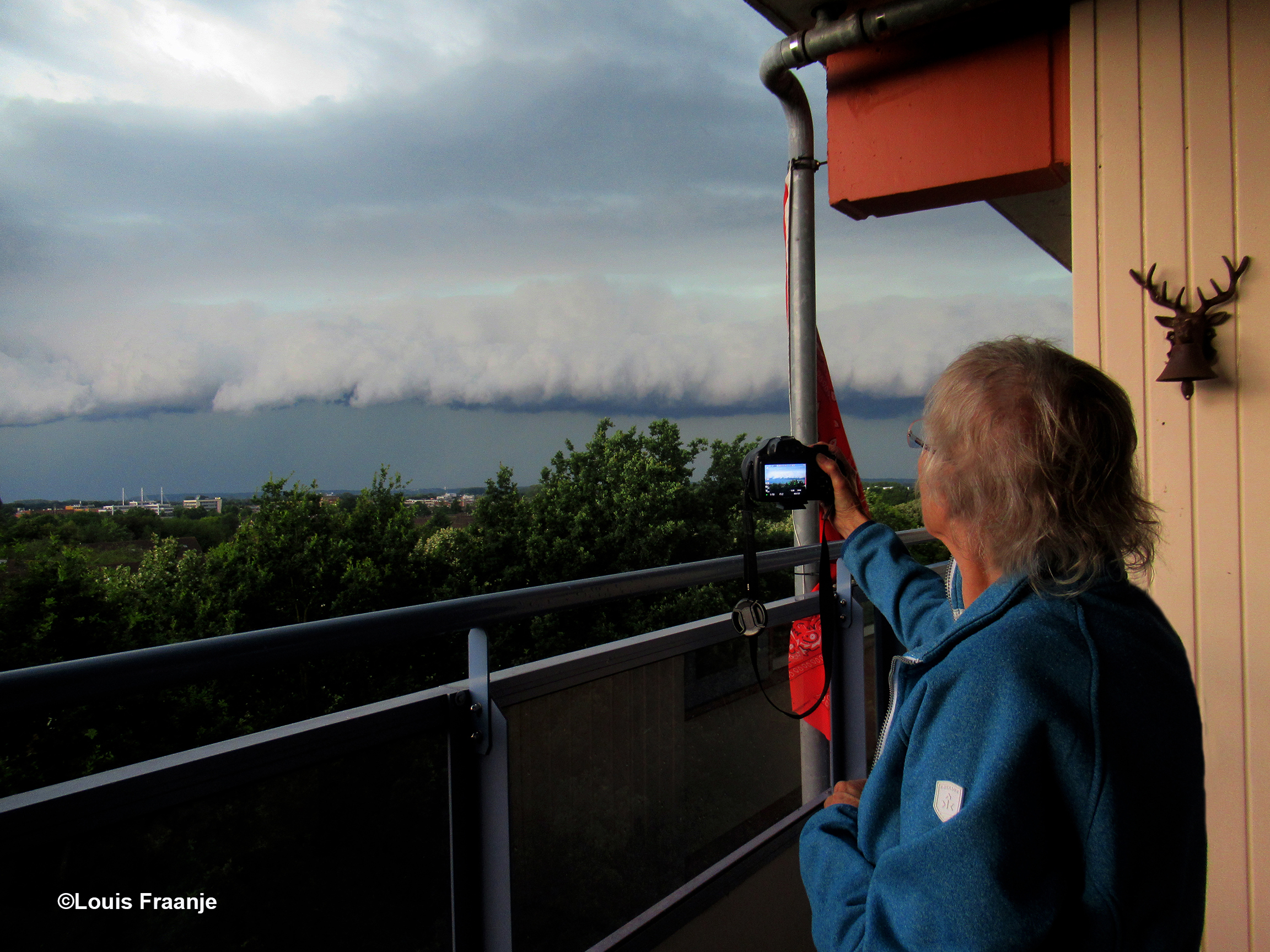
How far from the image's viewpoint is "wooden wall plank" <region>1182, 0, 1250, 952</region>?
1857 mm

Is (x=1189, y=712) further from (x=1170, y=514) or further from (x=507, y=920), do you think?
(x=1170, y=514)

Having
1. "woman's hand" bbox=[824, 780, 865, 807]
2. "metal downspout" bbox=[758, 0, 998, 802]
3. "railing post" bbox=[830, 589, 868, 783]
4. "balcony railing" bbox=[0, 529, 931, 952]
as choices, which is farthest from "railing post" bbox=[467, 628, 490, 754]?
"metal downspout" bbox=[758, 0, 998, 802]

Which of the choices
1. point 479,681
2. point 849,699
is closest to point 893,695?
point 479,681

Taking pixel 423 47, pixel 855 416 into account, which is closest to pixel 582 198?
pixel 423 47

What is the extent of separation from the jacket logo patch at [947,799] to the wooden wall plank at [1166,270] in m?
1.70

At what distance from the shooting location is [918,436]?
0.82m

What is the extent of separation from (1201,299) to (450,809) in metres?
1.97

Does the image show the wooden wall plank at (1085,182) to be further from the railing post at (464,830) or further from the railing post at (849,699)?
the railing post at (464,830)

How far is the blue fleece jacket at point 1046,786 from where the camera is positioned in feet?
1.84

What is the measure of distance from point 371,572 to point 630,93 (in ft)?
129

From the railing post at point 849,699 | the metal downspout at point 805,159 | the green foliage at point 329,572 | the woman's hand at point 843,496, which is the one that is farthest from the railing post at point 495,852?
the green foliage at point 329,572

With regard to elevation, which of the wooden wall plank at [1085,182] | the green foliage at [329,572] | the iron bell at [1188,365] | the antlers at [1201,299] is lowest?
the green foliage at [329,572]

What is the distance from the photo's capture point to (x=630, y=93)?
1820 inches

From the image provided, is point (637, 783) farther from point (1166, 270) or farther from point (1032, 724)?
point (1166, 270)
